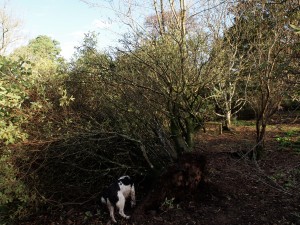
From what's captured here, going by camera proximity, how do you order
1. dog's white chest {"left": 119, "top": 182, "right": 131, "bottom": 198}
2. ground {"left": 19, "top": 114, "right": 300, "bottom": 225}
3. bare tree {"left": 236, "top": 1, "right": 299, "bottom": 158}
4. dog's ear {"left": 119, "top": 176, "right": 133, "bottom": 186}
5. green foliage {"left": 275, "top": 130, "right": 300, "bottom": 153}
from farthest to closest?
1. green foliage {"left": 275, "top": 130, "right": 300, "bottom": 153}
2. bare tree {"left": 236, "top": 1, "right": 299, "bottom": 158}
3. dog's ear {"left": 119, "top": 176, "right": 133, "bottom": 186}
4. dog's white chest {"left": 119, "top": 182, "right": 131, "bottom": 198}
5. ground {"left": 19, "top": 114, "right": 300, "bottom": 225}

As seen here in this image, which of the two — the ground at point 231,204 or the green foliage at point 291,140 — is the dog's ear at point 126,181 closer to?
the ground at point 231,204

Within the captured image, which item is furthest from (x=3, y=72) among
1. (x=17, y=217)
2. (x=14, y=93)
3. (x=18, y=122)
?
(x=17, y=217)

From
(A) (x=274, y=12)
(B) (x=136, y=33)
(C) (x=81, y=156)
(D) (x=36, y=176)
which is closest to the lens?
(D) (x=36, y=176)

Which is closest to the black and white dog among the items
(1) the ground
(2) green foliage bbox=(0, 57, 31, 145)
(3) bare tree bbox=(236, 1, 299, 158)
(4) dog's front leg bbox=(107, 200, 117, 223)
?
(4) dog's front leg bbox=(107, 200, 117, 223)

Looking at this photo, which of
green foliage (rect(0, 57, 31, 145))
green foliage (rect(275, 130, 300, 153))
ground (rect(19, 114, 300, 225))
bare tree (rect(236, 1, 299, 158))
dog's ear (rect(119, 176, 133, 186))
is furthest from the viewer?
green foliage (rect(275, 130, 300, 153))

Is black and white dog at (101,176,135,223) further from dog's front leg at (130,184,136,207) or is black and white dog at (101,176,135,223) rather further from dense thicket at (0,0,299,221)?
dense thicket at (0,0,299,221)

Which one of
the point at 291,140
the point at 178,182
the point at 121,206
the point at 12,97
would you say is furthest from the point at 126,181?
the point at 291,140

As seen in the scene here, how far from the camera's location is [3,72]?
17.1 ft

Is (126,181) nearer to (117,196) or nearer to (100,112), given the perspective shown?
(117,196)

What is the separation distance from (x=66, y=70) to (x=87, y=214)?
11.5 ft

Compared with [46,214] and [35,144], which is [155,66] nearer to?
[35,144]

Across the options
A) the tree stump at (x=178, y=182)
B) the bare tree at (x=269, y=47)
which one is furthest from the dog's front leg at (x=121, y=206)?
the bare tree at (x=269, y=47)

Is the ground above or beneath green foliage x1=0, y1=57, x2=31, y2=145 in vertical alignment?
beneath

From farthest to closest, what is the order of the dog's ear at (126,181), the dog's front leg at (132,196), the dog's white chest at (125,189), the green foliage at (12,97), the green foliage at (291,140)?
the green foliage at (291,140) → the dog's front leg at (132,196) → the dog's ear at (126,181) → the dog's white chest at (125,189) → the green foliage at (12,97)
